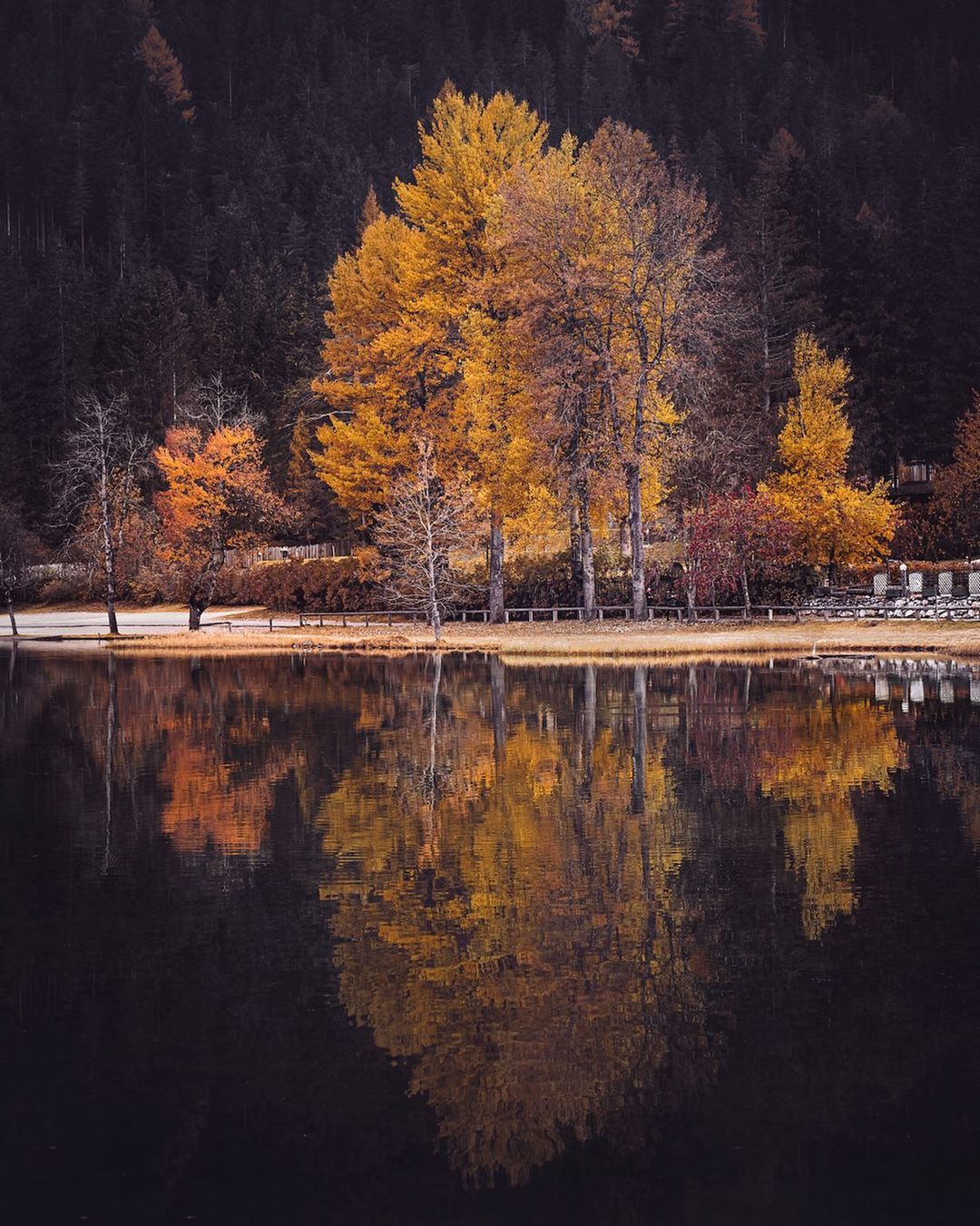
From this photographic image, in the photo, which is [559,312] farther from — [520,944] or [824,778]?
[520,944]

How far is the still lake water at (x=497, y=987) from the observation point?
24.7ft

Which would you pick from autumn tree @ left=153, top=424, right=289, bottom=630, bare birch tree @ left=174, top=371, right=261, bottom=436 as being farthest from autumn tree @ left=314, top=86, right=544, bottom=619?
bare birch tree @ left=174, top=371, right=261, bottom=436

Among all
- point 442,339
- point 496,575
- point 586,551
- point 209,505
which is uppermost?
point 442,339

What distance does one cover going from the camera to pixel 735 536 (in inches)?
2007

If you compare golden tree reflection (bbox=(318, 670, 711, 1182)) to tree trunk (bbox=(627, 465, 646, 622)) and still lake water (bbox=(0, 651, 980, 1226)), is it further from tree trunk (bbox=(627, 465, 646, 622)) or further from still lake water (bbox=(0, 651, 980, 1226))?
tree trunk (bbox=(627, 465, 646, 622))

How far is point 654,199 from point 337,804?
39.2m

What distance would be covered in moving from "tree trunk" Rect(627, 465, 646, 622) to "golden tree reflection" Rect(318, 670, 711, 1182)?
28510 millimetres

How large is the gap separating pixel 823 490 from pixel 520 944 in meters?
44.9

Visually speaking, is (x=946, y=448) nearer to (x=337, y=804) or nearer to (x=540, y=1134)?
(x=337, y=804)

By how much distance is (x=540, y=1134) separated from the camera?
8.00m

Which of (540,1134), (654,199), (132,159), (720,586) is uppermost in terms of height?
(132,159)

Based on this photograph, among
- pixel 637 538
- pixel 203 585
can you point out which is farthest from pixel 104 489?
pixel 637 538

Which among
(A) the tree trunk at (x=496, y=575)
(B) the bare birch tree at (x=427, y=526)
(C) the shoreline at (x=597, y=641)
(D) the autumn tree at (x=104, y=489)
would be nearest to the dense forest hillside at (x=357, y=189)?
(D) the autumn tree at (x=104, y=489)

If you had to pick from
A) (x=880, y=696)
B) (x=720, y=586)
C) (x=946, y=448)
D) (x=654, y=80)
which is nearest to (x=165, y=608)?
(x=720, y=586)
